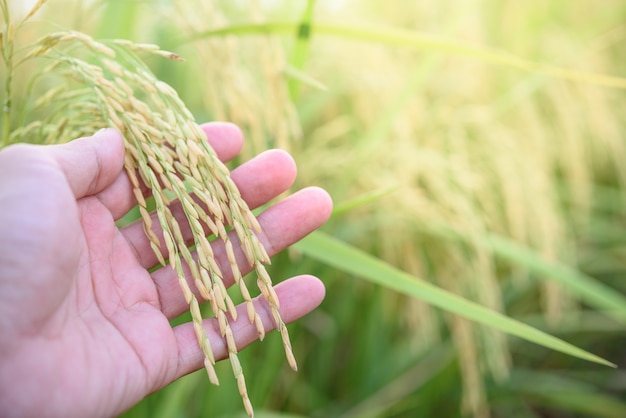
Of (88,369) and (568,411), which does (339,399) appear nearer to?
(568,411)

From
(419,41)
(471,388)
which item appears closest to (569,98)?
(471,388)

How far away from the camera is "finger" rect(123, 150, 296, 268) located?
119 centimetres

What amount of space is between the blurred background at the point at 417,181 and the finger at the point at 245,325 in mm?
74

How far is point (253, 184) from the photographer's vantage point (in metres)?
1.18

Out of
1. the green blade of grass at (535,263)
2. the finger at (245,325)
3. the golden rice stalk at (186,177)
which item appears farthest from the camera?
the green blade of grass at (535,263)

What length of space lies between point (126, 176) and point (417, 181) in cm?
97

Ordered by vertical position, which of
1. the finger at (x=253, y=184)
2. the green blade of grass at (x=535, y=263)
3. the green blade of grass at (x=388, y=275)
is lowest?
the green blade of grass at (x=535, y=263)

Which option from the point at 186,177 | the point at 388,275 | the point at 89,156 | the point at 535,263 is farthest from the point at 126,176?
the point at 535,263

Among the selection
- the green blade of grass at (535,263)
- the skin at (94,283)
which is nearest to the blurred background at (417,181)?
the green blade of grass at (535,263)

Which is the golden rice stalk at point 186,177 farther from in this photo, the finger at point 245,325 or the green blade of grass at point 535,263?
the green blade of grass at point 535,263

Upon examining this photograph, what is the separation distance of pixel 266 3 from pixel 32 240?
136 cm

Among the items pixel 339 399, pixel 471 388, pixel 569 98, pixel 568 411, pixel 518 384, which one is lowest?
pixel 568 411

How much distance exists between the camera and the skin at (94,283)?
945 millimetres

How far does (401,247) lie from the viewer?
6.09ft
